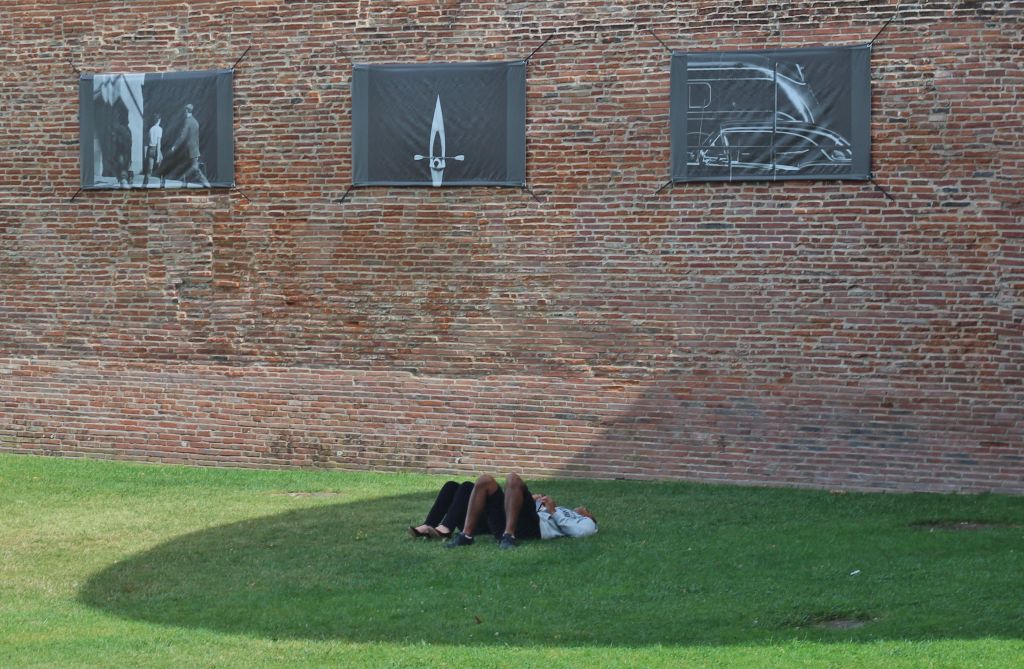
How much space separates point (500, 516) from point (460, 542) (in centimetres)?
39

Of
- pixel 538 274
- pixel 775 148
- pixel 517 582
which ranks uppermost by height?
pixel 775 148

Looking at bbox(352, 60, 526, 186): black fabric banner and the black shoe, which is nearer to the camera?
the black shoe

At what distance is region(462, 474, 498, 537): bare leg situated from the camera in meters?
9.76

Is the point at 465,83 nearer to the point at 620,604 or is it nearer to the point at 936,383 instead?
the point at 936,383

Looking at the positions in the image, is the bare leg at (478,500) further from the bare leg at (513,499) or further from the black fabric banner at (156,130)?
the black fabric banner at (156,130)

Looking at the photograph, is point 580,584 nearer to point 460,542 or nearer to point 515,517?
point 515,517

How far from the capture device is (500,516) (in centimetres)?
984

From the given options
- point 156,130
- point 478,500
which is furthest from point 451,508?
point 156,130

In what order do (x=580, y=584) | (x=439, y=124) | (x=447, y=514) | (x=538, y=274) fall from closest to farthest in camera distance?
(x=580, y=584), (x=447, y=514), (x=538, y=274), (x=439, y=124)

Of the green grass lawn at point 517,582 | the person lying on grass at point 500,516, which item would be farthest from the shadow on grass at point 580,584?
the person lying on grass at point 500,516

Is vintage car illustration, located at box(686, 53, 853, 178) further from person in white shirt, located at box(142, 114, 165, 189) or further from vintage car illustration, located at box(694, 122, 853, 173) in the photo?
person in white shirt, located at box(142, 114, 165, 189)

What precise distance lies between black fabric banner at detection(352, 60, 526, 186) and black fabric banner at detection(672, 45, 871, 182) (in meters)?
1.64

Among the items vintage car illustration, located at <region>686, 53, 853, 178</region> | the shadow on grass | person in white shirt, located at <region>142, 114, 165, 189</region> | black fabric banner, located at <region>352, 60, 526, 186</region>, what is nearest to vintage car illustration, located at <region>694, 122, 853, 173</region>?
vintage car illustration, located at <region>686, 53, 853, 178</region>

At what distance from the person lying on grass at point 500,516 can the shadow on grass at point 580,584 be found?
13 centimetres
